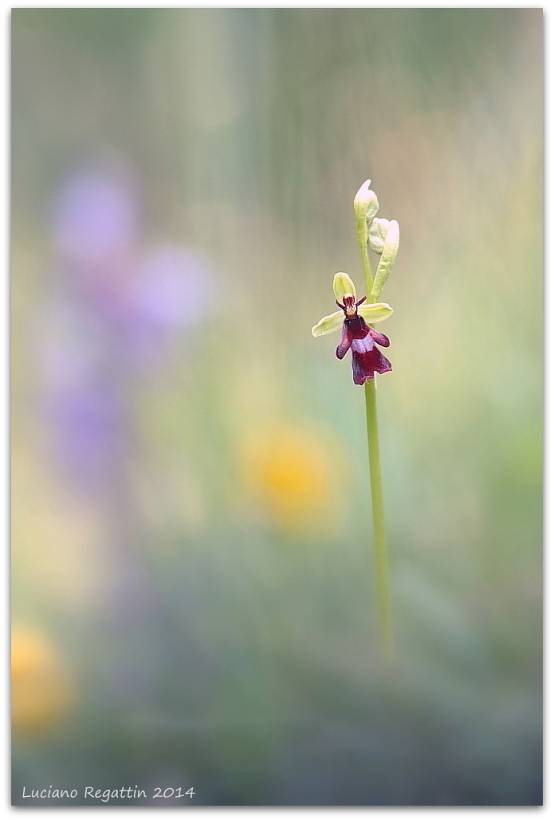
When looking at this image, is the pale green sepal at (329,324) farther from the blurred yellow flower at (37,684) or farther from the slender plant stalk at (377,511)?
the blurred yellow flower at (37,684)

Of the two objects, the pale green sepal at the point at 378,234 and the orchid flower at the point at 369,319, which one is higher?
the pale green sepal at the point at 378,234

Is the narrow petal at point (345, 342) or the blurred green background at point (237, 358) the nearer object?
the narrow petal at point (345, 342)

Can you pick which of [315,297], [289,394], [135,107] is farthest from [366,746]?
[135,107]

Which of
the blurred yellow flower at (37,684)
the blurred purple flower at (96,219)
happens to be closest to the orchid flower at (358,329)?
the blurred purple flower at (96,219)

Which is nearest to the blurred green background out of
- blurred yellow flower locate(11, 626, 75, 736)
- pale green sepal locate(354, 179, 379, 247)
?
blurred yellow flower locate(11, 626, 75, 736)

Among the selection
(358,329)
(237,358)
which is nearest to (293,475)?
(237,358)

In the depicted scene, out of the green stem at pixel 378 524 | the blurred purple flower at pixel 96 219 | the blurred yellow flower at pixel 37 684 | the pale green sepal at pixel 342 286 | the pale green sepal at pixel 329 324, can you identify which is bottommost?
the blurred yellow flower at pixel 37 684

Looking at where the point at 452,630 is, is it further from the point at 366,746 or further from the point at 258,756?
Result: the point at 258,756
